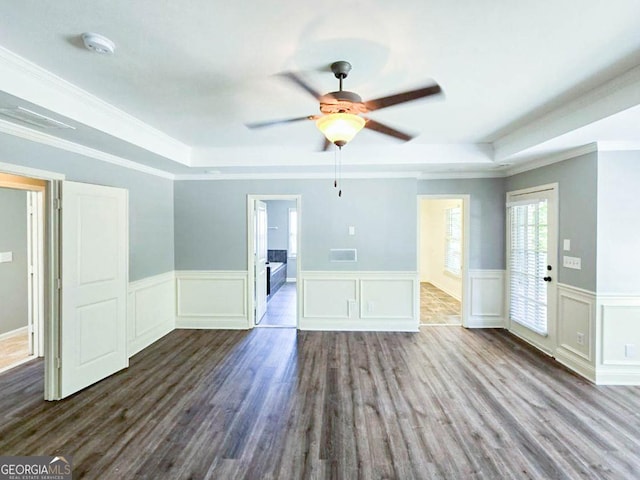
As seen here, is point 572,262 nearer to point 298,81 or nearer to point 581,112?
point 581,112

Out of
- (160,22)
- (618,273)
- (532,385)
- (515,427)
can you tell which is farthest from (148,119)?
(618,273)

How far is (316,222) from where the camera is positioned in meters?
4.91

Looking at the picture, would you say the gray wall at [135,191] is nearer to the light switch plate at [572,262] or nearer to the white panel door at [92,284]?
the white panel door at [92,284]

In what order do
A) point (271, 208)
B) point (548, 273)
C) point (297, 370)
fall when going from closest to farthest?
point (297, 370)
point (548, 273)
point (271, 208)

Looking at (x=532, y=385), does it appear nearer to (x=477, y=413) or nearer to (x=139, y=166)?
(x=477, y=413)

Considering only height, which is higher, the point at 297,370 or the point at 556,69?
the point at 556,69

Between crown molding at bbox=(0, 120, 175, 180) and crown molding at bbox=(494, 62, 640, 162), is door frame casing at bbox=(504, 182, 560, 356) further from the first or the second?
crown molding at bbox=(0, 120, 175, 180)

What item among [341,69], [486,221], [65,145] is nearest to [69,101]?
[65,145]

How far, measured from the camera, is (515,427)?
2.49m

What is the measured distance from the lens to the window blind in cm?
405

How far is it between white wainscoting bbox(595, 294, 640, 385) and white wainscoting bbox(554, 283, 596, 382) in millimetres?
59

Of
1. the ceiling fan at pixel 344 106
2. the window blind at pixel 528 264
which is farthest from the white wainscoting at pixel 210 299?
the window blind at pixel 528 264

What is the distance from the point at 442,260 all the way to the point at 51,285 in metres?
7.55

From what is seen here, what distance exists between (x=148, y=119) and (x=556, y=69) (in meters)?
3.49
